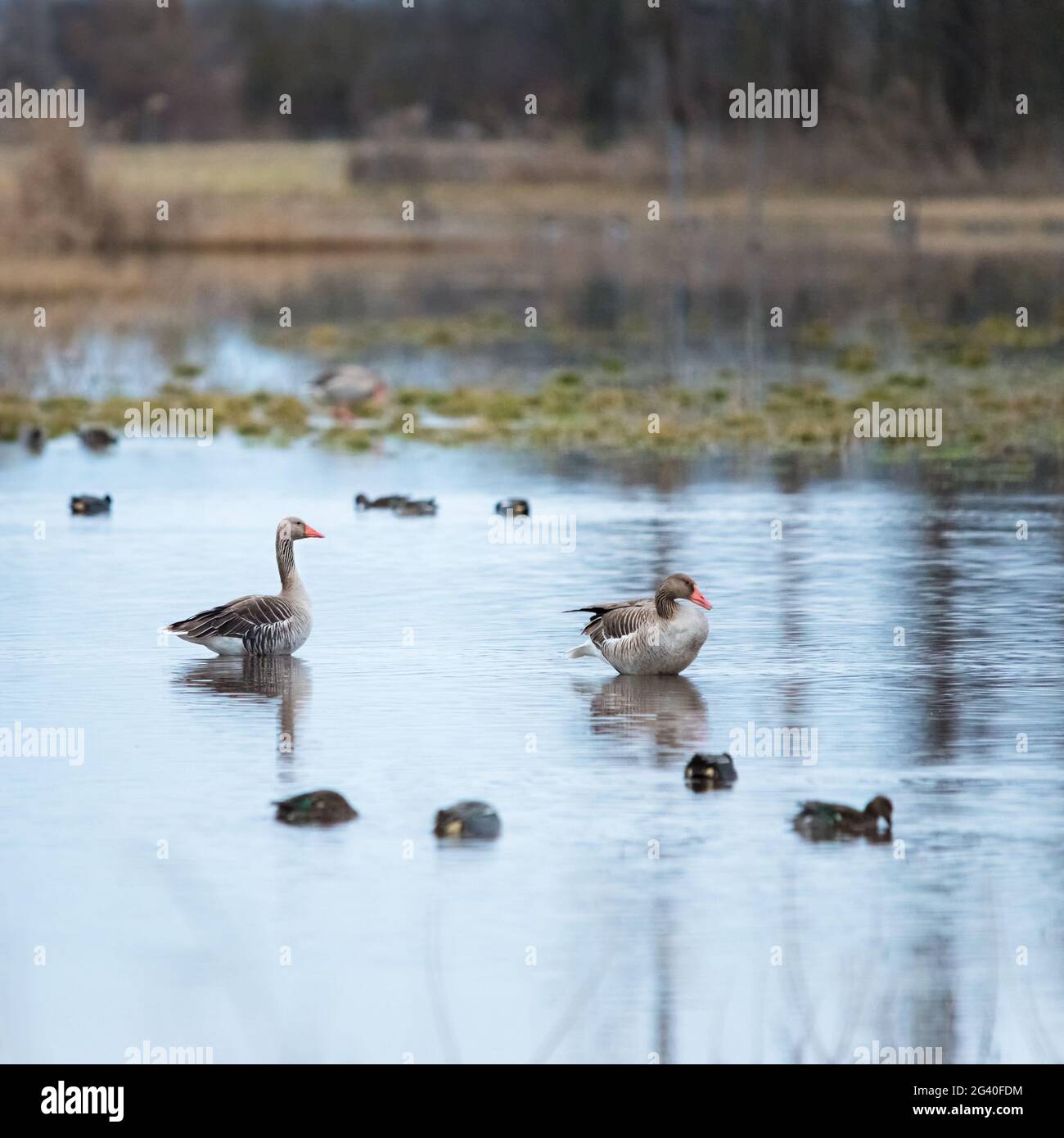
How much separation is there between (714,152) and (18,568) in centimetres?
6531

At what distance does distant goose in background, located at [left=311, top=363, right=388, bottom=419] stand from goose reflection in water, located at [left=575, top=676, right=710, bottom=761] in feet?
50.9

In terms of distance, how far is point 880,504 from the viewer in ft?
73.1

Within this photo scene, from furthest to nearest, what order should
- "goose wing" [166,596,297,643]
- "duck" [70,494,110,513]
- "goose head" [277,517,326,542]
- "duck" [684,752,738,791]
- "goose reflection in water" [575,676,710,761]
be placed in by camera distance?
"duck" [70,494,110,513]
"goose head" [277,517,326,542]
"goose wing" [166,596,297,643]
"goose reflection in water" [575,676,710,761]
"duck" [684,752,738,791]

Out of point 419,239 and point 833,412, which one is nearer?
point 833,412

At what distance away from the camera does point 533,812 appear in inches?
445

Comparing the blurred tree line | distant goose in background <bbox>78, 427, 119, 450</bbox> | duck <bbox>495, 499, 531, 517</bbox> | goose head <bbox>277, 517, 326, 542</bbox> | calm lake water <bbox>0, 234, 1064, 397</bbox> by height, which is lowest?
duck <bbox>495, 499, 531, 517</bbox>

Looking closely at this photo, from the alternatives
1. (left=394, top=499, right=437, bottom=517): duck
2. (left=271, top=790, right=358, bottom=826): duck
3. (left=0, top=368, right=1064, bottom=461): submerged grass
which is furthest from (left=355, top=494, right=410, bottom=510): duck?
(left=271, top=790, right=358, bottom=826): duck

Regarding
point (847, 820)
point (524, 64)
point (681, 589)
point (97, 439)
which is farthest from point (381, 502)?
point (524, 64)

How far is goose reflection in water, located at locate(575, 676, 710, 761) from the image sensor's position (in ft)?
41.6

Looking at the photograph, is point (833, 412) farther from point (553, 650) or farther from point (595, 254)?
point (595, 254)

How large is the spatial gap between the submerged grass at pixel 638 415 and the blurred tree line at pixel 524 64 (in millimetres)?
40242

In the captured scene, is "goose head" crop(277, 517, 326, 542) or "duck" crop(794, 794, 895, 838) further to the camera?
"goose head" crop(277, 517, 326, 542)

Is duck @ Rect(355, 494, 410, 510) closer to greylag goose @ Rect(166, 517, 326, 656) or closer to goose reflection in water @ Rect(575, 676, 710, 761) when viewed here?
greylag goose @ Rect(166, 517, 326, 656)

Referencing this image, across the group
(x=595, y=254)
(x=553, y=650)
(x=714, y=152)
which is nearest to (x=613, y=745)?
(x=553, y=650)
